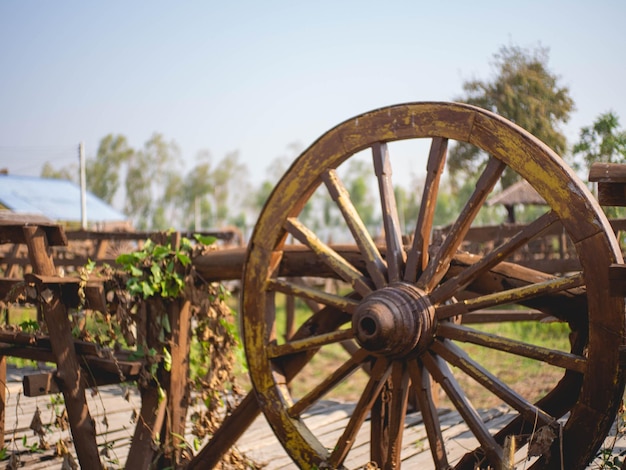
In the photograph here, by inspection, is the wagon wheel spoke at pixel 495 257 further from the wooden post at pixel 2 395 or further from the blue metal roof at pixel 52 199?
the blue metal roof at pixel 52 199

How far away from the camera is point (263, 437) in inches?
223

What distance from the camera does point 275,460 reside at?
5.09 metres

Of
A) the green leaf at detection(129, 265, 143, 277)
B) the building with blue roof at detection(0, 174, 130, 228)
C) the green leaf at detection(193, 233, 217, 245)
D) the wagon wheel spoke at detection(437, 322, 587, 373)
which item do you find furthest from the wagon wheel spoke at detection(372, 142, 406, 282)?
the building with blue roof at detection(0, 174, 130, 228)

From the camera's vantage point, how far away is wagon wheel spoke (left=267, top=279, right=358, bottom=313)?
142 inches

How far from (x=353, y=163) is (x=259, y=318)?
5608 centimetres

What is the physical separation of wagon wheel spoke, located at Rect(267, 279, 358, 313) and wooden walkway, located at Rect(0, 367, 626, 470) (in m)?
1.39

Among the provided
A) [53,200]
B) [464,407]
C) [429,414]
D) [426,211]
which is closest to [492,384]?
[464,407]

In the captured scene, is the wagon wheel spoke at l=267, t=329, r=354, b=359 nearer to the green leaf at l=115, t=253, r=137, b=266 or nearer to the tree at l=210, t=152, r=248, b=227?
the green leaf at l=115, t=253, r=137, b=266

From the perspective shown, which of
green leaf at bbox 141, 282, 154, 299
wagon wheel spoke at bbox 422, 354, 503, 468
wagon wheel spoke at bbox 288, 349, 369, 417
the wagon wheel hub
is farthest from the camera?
green leaf at bbox 141, 282, 154, 299

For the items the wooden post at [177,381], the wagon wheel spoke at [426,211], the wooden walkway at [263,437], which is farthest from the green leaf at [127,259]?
the wagon wheel spoke at [426,211]

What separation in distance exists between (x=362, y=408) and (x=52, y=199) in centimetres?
2077

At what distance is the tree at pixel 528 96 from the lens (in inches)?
229

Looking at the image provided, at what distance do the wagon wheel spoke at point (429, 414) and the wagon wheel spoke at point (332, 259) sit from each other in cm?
48

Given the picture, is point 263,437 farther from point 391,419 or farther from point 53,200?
point 53,200
